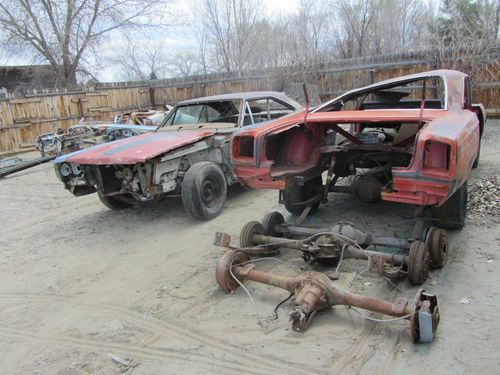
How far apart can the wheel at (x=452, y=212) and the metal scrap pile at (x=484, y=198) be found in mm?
664

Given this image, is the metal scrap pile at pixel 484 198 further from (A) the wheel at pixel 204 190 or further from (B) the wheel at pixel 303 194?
(A) the wheel at pixel 204 190

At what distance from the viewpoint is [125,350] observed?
11.0ft

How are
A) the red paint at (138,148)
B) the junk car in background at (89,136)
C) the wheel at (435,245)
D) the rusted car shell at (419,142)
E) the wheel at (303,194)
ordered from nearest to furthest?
the rusted car shell at (419,142)
the wheel at (435,245)
the wheel at (303,194)
the red paint at (138,148)
the junk car in background at (89,136)

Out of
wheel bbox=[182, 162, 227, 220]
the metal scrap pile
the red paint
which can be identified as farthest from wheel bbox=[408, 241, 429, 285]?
the red paint

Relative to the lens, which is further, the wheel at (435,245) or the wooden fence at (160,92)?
the wooden fence at (160,92)

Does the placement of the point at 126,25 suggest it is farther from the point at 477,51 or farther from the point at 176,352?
the point at 176,352

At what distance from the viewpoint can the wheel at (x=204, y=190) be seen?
6062 millimetres

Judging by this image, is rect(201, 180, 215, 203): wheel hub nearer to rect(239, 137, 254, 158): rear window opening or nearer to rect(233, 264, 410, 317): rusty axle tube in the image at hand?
rect(239, 137, 254, 158): rear window opening

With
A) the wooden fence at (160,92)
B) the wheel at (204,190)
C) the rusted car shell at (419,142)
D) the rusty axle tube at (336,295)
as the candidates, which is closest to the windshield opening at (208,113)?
the wheel at (204,190)

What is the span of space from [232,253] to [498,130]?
9482mm

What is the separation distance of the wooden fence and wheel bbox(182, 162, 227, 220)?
9014 millimetres

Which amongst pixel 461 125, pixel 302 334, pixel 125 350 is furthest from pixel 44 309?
pixel 461 125

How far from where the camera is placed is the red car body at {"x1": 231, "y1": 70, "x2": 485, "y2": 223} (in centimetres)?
365

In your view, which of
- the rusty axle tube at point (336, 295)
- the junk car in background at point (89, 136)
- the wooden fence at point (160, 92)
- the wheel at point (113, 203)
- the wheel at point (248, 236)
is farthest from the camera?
the wooden fence at point (160, 92)
